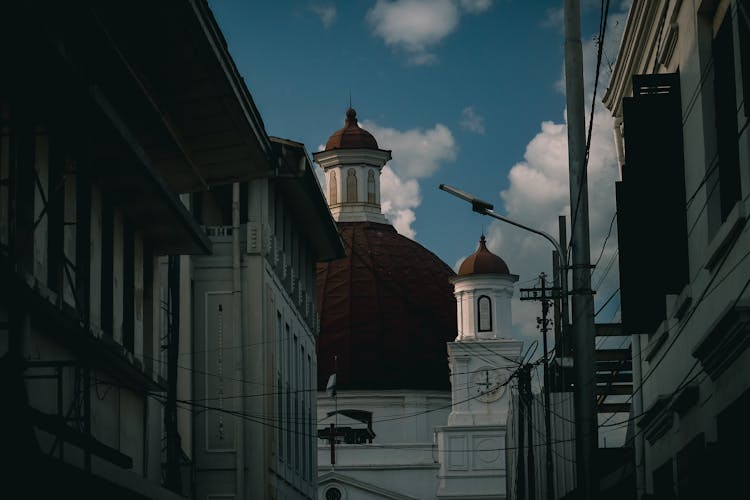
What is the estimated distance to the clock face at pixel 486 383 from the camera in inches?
3612

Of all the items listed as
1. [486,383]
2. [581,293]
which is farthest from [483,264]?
[581,293]

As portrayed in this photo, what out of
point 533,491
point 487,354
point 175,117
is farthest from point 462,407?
point 175,117

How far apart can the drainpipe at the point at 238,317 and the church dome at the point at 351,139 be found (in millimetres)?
69943

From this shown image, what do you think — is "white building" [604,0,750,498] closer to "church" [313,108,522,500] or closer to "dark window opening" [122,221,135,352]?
"dark window opening" [122,221,135,352]

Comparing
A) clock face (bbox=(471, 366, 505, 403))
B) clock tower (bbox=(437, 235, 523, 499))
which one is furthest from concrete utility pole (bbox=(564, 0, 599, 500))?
clock face (bbox=(471, 366, 505, 403))

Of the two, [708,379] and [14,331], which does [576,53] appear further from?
[14,331]

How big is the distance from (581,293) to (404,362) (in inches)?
3079

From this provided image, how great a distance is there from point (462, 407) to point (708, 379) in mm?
75284

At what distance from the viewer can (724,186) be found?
672 inches

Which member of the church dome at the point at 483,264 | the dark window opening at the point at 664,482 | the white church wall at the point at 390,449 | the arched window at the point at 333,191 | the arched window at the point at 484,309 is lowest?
the dark window opening at the point at 664,482

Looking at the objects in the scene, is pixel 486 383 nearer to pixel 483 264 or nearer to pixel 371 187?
pixel 483 264

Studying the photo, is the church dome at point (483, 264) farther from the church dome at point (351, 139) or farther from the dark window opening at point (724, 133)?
the dark window opening at point (724, 133)

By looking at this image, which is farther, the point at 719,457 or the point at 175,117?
the point at 175,117

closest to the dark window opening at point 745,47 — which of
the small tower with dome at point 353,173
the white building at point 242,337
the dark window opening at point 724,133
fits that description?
the dark window opening at point 724,133
